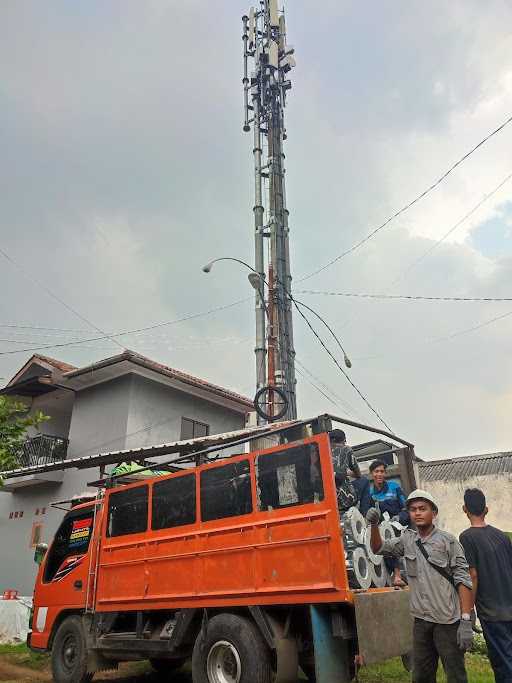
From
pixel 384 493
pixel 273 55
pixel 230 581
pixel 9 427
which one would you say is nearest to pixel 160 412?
pixel 9 427

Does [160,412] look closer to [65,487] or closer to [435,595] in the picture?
[65,487]

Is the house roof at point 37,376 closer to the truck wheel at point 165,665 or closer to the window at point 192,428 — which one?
the window at point 192,428

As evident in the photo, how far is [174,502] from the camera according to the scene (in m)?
6.82

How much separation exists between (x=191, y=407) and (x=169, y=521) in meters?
12.9

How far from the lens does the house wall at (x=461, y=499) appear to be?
18594mm

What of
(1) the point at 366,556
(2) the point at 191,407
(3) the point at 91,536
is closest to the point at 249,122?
(2) the point at 191,407

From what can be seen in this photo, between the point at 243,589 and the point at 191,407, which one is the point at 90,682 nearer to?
the point at 243,589

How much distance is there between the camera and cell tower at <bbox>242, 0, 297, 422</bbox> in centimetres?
1355

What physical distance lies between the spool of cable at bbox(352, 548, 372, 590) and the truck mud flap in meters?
0.15

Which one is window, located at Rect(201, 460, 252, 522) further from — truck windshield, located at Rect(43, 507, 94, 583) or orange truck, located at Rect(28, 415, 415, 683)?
truck windshield, located at Rect(43, 507, 94, 583)

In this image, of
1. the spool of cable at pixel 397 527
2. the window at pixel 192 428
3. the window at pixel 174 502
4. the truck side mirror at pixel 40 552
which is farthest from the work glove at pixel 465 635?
the window at pixel 192 428

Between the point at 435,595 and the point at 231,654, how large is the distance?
2.70 meters

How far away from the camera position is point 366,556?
547 centimetres

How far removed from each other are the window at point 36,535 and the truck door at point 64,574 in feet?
31.4
